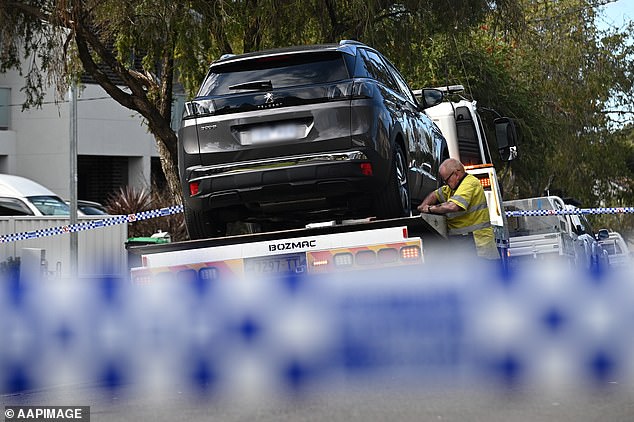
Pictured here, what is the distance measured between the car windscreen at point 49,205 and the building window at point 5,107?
33.7 ft

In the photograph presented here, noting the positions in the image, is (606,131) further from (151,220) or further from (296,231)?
(296,231)

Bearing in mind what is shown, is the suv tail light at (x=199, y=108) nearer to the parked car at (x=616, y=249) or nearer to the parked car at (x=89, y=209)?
the parked car at (x=616, y=249)

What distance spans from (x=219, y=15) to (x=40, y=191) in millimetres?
10348

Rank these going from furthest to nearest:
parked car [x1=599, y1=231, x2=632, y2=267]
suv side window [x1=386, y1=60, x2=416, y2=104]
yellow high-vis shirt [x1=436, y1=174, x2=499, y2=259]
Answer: parked car [x1=599, y1=231, x2=632, y2=267] < suv side window [x1=386, y1=60, x2=416, y2=104] < yellow high-vis shirt [x1=436, y1=174, x2=499, y2=259]

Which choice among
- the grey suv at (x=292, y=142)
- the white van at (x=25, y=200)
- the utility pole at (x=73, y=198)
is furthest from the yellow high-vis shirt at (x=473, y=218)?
the white van at (x=25, y=200)

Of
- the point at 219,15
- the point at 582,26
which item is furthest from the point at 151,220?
the point at 582,26

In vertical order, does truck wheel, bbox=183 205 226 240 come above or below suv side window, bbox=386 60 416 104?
below

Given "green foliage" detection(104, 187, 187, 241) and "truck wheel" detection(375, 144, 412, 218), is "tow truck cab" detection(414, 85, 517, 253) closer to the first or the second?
"truck wheel" detection(375, 144, 412, 218)

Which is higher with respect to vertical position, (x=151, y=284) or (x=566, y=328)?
(x=151, y=284)

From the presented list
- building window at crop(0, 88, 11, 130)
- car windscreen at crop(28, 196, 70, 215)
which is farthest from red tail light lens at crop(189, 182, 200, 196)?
building window at crop(0, 88, 11, 130)

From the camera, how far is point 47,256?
20891 mm

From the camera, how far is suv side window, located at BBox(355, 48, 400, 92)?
9.66 m

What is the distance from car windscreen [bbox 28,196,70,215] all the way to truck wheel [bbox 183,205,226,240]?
15.5 meters

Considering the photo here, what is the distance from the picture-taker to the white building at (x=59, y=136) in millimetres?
35031
